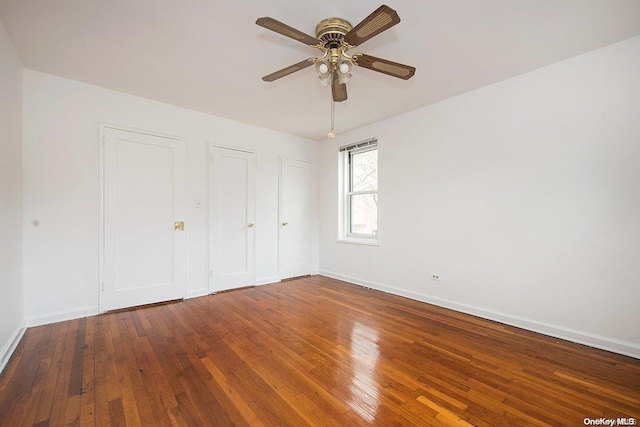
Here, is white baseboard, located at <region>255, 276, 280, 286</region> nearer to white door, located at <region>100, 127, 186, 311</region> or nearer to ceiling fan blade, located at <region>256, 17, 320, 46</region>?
white door, located at <region>100, 127, 186, 311</region>

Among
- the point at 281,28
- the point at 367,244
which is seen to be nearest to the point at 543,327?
the point at 367,244

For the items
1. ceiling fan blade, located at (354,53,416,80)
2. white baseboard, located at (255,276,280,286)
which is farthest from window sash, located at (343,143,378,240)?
ceiling fan blade, located at (354,53,416,80)

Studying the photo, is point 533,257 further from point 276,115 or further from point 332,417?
point 276,115

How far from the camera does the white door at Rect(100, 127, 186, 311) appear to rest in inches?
133

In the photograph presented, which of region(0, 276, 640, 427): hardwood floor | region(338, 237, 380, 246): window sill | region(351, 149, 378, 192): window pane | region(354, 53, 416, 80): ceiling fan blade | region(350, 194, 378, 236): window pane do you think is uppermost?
region(354, 53, 416, 80): ceiling fan blade

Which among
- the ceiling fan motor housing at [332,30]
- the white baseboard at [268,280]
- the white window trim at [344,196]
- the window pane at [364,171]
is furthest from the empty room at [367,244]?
the white window trim at [344,196]

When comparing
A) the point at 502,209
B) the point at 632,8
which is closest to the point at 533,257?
the point at 502,209

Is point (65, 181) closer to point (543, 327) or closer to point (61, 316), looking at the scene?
point (61, 316)

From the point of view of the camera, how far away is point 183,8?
203 centimetres

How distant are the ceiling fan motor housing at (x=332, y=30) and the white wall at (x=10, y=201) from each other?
2.61m

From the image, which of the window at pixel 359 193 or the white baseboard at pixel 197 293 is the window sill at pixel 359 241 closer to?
the window at pixel 359 193

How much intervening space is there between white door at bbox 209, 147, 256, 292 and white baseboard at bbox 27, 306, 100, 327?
55.0 inches

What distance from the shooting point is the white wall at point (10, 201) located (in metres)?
2.26

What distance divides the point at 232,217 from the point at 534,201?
3977mm
